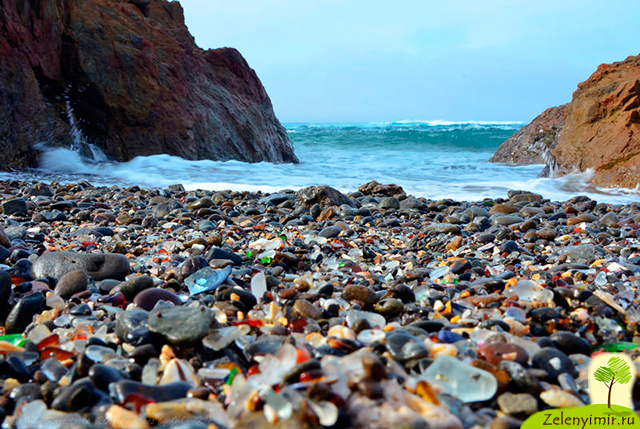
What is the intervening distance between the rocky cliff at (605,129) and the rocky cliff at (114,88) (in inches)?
240

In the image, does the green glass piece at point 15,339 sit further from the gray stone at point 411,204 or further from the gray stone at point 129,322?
the gray stone at point 411,204

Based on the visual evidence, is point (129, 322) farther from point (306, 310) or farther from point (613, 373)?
point (613, 373)

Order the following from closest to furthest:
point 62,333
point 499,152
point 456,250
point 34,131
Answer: point 62,333 → point 456,250 → point 34,131 → point 499,152

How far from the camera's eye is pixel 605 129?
7.23 m

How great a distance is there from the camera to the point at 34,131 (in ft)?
23.1

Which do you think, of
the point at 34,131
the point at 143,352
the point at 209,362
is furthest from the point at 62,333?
the point at 34,131

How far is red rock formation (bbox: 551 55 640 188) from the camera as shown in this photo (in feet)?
22.0

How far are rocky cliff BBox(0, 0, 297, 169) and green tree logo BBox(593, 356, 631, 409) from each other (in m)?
7.35

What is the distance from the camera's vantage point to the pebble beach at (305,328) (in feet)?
3.40

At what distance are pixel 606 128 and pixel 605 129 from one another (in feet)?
0.06

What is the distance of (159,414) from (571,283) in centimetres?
163

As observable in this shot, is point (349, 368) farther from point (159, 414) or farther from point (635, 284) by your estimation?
point (635, 284)

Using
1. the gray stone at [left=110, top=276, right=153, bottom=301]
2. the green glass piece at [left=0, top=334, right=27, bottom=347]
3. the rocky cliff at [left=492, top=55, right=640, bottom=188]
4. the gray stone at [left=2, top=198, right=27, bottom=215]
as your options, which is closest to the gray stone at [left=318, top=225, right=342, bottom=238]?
the gray stone at [left=110, top=276, right=153, bottom=301]

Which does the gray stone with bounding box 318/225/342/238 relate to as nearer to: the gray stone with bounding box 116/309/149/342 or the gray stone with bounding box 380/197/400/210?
the gray stone with bounding box 380/197/400/210
